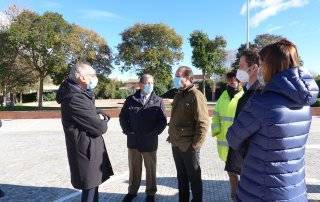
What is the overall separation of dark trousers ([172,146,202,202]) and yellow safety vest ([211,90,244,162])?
31cm

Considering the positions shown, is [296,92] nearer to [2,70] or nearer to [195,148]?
[195,148]

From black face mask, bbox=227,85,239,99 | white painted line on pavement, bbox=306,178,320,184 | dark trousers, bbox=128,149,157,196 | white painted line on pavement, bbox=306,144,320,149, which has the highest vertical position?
black face mask, bbox=227,85,239,99

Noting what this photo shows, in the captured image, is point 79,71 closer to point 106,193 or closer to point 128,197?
point 128,197

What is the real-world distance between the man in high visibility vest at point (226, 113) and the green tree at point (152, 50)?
35.3m

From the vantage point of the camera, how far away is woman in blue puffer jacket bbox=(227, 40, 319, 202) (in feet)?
8.98

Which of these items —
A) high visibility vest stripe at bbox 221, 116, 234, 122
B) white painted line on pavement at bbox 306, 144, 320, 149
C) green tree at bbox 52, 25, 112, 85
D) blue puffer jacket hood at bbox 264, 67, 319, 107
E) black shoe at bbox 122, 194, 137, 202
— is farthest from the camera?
green tree at bbox 52, 25, 112, 85

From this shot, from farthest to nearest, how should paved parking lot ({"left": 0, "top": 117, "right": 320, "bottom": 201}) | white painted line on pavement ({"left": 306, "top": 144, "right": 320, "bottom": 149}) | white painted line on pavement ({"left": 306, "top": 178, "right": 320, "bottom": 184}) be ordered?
white painted line on pavement ({"left": 306, "top": 144, "right": 320, "bottom": 149})
white painted line on pavement ({"left": 306, "top": 178, "right": 320, "bottom": 184})
paved parking lot ({"left": 0, "top": 117, "right": 320, "bottom": 201})

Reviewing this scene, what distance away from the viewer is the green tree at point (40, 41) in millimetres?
35094

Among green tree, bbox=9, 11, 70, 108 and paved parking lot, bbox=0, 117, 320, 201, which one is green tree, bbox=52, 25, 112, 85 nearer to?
green tree, bbox=9, 11, 70, 108

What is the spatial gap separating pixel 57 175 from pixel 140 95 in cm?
287

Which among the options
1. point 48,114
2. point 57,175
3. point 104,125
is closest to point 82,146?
point 104,125

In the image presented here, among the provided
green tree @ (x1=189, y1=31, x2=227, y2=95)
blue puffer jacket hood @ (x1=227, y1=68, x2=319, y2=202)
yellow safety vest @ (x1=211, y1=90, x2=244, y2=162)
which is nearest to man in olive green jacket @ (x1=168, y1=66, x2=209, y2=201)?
yellow safety vest @ (x1=211, y1=90, x2=244, y2=162)

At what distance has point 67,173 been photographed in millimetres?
8180

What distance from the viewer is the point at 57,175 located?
8031 mm
